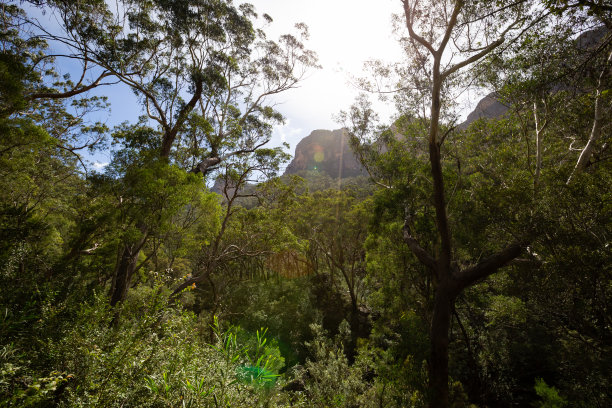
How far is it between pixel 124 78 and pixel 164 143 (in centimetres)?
227

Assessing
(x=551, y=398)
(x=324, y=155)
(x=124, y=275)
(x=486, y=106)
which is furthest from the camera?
(x=324, y=155)

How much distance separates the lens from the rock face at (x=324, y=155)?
286 feet

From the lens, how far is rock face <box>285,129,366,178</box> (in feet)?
286

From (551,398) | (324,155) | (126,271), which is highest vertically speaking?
(324,155)

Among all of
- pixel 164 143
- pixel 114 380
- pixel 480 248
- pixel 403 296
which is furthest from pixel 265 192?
pixel 114 380

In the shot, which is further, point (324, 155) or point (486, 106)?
point (324, 155)

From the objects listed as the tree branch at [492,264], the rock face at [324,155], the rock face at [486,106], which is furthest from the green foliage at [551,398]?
the rock face at [324,155]

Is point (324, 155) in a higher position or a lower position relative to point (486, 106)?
higher

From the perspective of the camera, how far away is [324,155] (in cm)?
9825

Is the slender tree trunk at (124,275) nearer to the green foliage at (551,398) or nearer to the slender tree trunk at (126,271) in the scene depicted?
the slender tree trunk at (126,271)

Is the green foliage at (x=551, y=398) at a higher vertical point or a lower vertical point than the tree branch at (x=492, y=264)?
lower

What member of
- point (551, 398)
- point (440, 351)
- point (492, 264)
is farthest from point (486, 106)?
point (551, 398)

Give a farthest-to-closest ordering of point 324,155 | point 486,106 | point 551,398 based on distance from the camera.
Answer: point 324,155
point 486,106
point 551,398

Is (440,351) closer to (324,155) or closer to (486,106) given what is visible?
(486,106)
